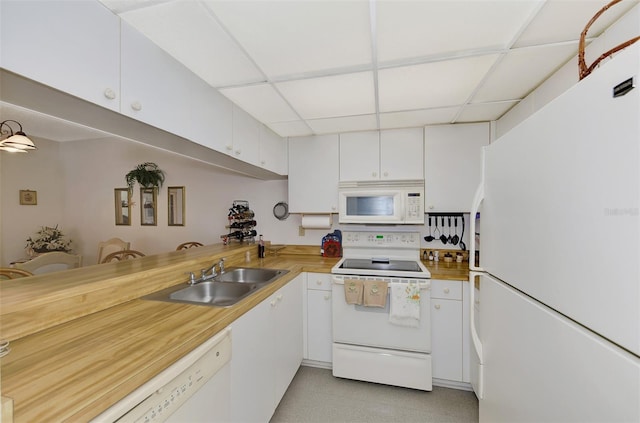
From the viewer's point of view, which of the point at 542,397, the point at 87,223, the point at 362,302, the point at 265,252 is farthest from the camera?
the point at 87,223

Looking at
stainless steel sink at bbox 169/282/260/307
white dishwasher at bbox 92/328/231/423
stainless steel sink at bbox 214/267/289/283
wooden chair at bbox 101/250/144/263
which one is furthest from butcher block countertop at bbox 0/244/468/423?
wooden chair at bbox 101/250/144/263

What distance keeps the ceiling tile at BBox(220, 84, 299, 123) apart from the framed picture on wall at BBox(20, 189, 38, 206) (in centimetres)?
423

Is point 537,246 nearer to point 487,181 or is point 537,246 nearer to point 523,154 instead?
point 523,154

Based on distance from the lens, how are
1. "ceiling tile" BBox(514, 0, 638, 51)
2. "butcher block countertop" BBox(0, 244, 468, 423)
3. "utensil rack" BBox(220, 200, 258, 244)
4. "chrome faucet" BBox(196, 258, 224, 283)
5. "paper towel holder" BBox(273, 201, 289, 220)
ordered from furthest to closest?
1. "paper towel holder" BBox(273, 201, 289, 220)
2. "utensil rack" BBox(220, 200, 258, 244)
3. "chrome faucet" BBox(196, 258, 224, 283)
4. "ceiling tile" BBox(514, 0, 638, 51)
5. "butcher block countertop" BBox(0, 244, 468, 423)

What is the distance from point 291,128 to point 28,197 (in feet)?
14.5

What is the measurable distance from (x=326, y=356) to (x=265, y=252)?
1212mm

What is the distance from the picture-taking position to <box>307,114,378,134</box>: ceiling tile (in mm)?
2232

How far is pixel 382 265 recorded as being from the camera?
2484 mm

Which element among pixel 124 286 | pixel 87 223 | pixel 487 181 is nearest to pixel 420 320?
pixel 487 181

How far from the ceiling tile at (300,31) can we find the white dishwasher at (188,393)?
54.7 inches

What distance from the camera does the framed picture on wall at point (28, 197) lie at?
12.4 feet

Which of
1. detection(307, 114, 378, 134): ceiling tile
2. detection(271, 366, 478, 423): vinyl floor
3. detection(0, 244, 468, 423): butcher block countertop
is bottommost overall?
detection(271, 366, 478, 423): vinyl floor

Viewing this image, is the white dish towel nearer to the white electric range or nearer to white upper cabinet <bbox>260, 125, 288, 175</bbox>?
the white electric range

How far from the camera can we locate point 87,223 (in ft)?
13.6
